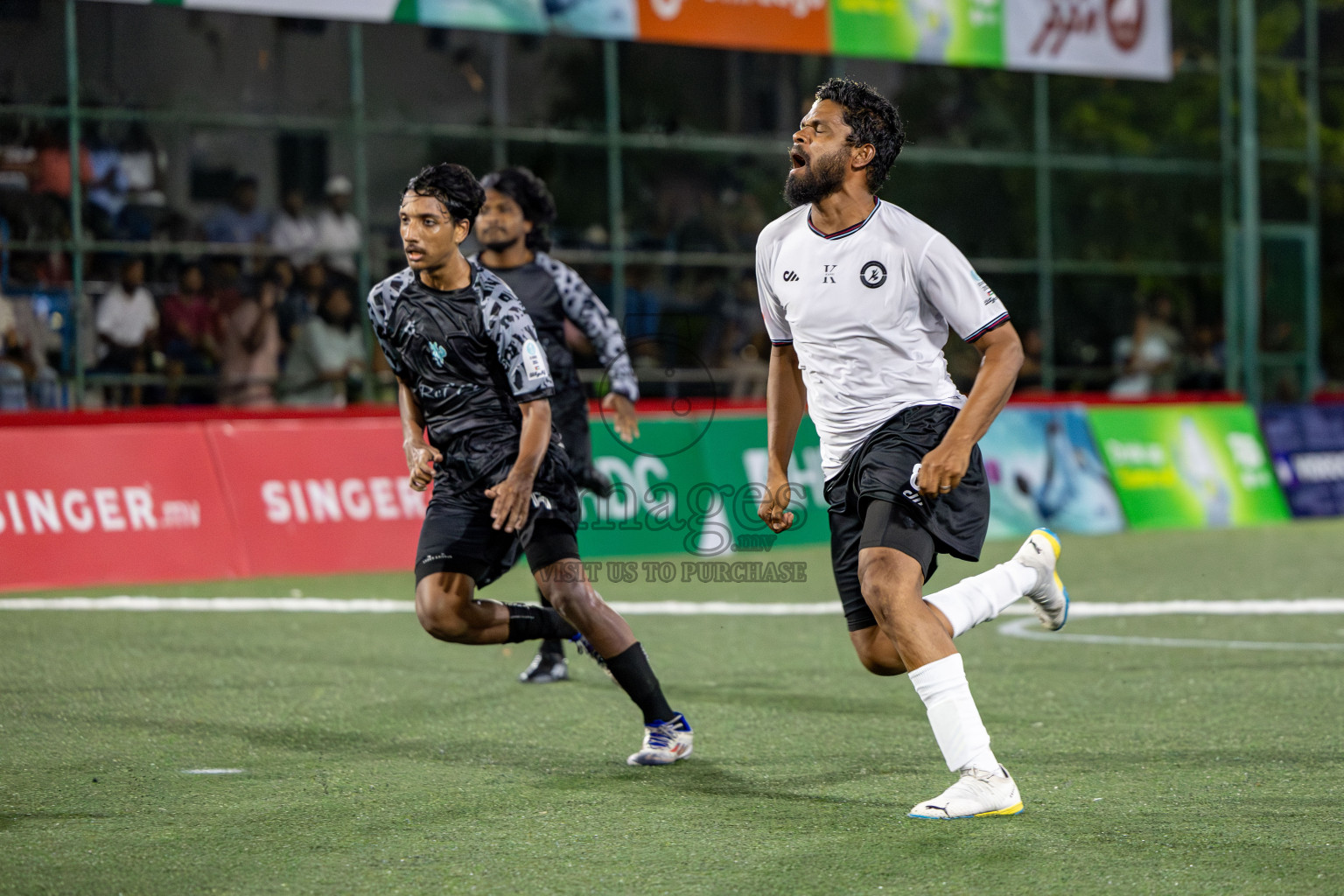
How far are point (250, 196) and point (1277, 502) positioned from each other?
10.2m

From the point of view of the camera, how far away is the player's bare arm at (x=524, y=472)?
5.88 metres

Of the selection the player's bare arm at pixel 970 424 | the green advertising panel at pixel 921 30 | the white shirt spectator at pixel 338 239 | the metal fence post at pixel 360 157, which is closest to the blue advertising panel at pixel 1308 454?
the green advertising panel at pixel 921 30

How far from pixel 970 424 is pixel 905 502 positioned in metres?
0.31

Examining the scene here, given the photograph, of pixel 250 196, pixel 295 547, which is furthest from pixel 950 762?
pixel 250 196

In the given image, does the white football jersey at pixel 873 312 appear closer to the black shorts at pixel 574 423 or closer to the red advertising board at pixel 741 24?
the black shorts at pixel 574 423

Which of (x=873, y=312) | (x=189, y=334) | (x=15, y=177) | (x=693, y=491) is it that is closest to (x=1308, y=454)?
(x=693, y=491)

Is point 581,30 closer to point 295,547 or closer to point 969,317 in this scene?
point 295,547

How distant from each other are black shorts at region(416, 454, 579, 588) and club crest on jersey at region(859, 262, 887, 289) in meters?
1.52

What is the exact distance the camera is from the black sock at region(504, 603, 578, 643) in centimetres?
646

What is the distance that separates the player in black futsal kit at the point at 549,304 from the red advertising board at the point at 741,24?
9.37 metres

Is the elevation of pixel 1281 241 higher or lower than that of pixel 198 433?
higher

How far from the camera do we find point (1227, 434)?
16453 millimetres

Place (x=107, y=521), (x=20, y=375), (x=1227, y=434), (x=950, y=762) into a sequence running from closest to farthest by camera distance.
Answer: (x=950, y=762)
(x=107, y=521)
(x=20, y=375)
(x=1227, y=434)

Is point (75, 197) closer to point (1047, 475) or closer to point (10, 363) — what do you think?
point (10, 363)
